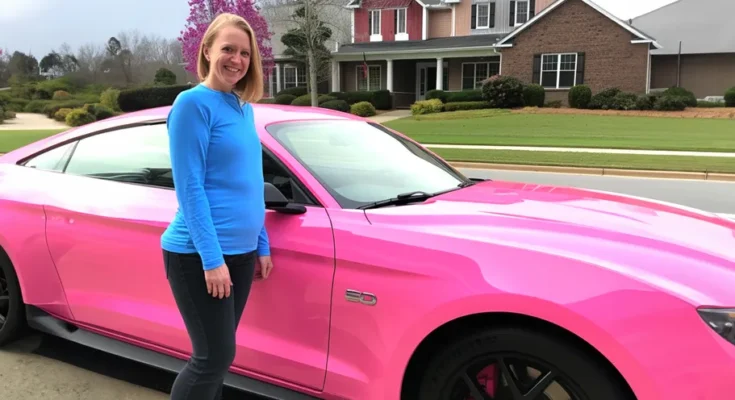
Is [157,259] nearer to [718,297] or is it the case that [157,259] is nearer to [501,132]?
[718,297]

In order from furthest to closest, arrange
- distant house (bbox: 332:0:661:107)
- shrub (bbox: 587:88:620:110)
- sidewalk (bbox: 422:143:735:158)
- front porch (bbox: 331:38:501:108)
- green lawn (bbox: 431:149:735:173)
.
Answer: front porch (bbox: 331:38:501:108), distant house (bbox: 332:0:661:107), shrub (bbox: 587:88:620:110), sidewalk (bbox: 422:143:735:158), green lawn (bbox: 431:149:735:173)

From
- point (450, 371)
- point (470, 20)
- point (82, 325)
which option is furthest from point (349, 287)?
point (470, 20)

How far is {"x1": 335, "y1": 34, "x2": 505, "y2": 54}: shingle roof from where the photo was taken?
32688 mm

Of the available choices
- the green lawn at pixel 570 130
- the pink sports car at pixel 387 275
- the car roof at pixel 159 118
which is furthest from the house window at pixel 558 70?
the car roof at pixel 159 118

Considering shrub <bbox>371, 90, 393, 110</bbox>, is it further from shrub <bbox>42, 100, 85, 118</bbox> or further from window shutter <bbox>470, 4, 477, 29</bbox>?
shrub <bbox>42, 100, 85, 118</bbox>

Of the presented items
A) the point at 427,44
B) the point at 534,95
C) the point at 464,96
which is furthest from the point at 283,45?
the point at 534,95

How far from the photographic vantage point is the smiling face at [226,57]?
2.13m

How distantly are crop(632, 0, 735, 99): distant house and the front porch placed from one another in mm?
9739

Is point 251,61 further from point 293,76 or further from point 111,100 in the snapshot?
point 111,100

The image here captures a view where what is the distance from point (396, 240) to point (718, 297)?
1103 mm

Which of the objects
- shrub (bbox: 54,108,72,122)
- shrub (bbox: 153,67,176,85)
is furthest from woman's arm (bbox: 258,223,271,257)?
shrub (bbox: 153,67,176,85)

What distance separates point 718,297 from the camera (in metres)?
1.83

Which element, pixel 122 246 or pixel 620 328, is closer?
pixel 620 328

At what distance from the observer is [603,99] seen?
26672 millimetres
